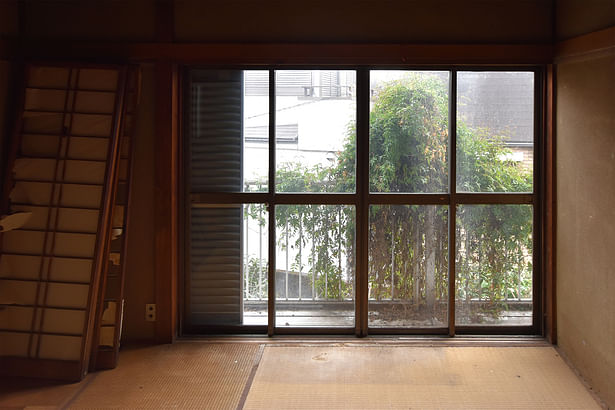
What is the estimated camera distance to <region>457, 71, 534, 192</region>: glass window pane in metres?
3.87

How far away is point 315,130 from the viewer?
12.9ft

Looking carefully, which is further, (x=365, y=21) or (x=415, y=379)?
(x=365, y=21)

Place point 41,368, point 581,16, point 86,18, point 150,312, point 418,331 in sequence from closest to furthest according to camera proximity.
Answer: point 41,368 < point 581,16 < point 86,18 < point 150,312 < point 418,331

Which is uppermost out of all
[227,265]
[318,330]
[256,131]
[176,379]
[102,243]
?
[256,131]

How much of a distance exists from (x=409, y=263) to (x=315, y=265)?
2.26 feet

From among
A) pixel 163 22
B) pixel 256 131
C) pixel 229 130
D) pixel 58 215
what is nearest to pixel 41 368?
pixel 58 215

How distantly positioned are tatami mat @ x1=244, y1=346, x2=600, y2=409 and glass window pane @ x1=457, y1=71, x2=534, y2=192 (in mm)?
1292

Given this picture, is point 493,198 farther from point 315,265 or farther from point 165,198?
point 165,198

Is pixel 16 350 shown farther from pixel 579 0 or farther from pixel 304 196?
pixel 579 0

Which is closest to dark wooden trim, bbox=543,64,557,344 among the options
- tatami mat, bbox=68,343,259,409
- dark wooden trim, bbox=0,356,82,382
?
tatami mat, bbox=68,343,259,409

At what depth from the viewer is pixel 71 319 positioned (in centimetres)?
330

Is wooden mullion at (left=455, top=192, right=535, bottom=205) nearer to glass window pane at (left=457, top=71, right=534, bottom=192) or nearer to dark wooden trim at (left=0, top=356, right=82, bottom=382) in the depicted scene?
glass window pane at (left=457, top=71, right=534, bottom=192)

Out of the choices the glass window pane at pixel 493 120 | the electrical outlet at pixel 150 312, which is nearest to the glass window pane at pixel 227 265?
the electrical outlet at pixel 150 312

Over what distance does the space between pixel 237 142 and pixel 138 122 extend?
706 mm
